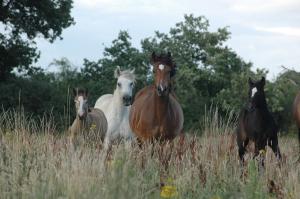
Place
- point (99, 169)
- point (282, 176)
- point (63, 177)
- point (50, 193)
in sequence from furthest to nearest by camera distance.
→ point (282, 176) < point (99, 169) < point (63, 177) < point (50, 193)

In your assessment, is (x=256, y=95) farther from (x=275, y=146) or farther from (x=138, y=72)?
(x=138, y=72)

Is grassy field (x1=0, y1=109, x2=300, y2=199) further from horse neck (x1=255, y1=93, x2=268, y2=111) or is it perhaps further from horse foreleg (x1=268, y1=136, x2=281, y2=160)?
horse neck (x1=255, y1=93, x2=268, y2=111)

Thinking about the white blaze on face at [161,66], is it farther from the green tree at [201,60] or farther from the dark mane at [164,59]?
the green tree at [201,60]

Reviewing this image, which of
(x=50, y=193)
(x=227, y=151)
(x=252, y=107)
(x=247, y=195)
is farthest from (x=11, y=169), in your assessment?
(x=252, y=107)

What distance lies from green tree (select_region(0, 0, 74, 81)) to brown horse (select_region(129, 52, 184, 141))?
1933 cm

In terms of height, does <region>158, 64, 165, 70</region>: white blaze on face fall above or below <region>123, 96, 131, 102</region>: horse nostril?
above

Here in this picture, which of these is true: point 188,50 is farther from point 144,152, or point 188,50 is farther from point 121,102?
point 144,152

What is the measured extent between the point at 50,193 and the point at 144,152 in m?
3.12

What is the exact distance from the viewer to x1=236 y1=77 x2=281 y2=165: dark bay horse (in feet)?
35.8

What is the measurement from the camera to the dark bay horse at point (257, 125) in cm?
1090

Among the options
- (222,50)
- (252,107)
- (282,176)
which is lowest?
(282,176)

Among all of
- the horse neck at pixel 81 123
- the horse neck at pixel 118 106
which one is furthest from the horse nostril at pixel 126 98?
the horse neck at pixel 81 123

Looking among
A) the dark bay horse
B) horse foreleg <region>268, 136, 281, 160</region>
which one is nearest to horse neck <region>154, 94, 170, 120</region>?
the dark bay horse

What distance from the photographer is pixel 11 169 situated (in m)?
7.39
